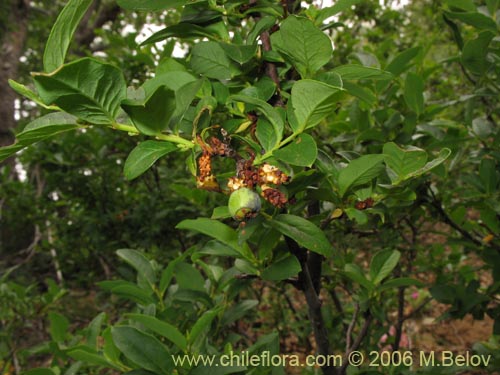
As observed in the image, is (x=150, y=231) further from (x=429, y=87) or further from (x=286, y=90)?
(x=429, y=87)

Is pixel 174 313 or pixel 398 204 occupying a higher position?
pixel 398 204

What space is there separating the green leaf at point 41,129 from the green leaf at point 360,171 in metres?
0.40

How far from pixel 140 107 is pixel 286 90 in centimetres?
31

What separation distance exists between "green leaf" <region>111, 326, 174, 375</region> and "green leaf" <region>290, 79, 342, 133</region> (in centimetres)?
50

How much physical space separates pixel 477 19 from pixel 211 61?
1.95ft

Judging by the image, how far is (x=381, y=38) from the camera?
2.80 meters

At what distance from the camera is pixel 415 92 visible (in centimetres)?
102

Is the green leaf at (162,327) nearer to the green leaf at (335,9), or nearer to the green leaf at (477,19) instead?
the green leaf at (335,9)

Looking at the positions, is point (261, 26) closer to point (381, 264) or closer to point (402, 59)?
point (402, 59)

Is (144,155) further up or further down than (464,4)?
further down

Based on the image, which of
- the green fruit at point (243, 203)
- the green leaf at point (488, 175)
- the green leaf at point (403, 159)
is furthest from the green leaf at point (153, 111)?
the green leaf at point (488, 175)

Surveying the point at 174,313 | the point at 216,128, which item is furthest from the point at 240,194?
the point at 174,313

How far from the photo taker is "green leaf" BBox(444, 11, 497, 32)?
86 centimetres

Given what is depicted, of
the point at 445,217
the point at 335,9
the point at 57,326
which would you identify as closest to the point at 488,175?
the point at 445,217
